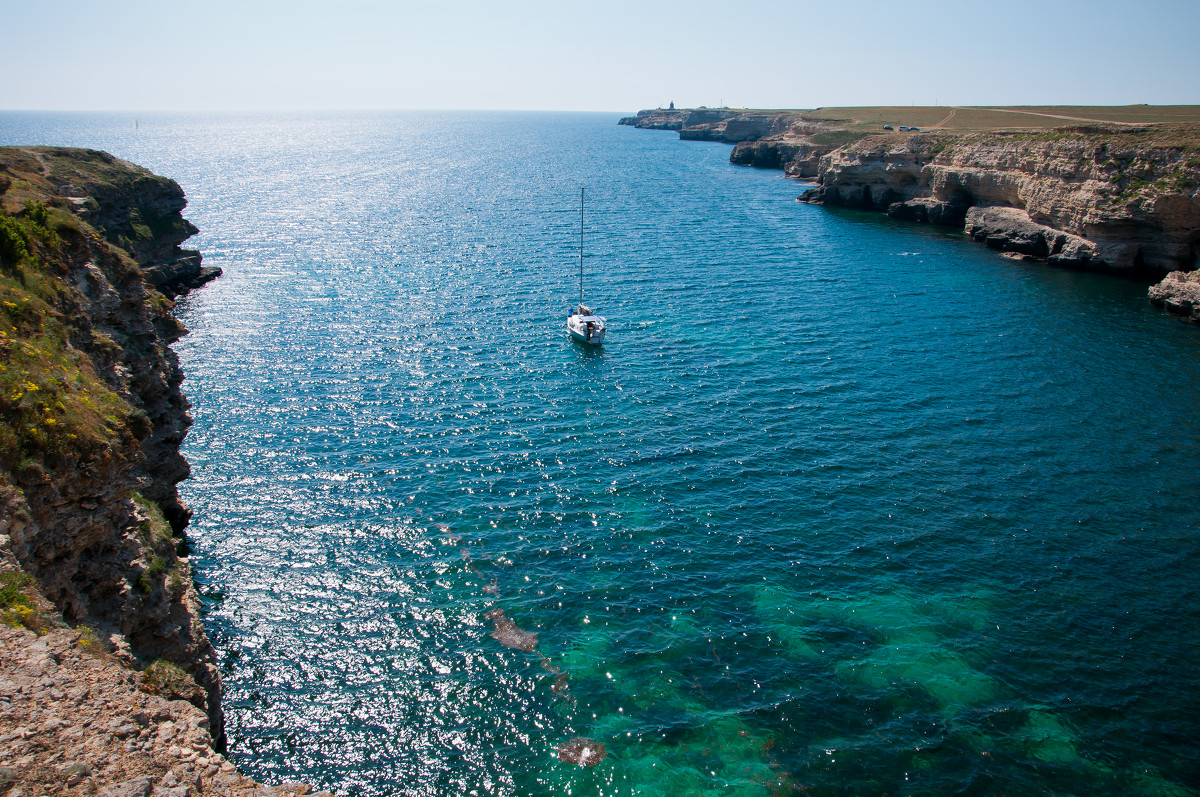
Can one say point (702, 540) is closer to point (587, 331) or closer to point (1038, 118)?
point (587, 331)

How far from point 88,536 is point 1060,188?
10718 cm

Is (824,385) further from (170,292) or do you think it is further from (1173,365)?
(170,292)

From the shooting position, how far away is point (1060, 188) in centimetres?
8825

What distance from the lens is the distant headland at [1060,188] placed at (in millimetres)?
76125

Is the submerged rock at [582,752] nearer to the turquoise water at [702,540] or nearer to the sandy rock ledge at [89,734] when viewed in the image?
the turquoise water at [702,540]

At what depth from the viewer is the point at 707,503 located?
133 ft

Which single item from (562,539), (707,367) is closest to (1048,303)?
(707,367)

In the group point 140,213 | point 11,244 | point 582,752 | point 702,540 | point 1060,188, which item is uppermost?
point 1060,188

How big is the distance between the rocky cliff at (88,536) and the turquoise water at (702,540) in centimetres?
629

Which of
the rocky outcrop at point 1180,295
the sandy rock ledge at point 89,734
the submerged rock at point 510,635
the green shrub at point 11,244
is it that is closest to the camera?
the sandy rock ledge at point 89,734

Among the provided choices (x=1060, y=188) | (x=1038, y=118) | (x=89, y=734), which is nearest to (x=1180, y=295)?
(x=1060, y=188)

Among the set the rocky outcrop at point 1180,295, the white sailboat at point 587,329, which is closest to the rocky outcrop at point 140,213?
the white sailboat at point 587,329

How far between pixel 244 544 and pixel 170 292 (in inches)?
2128

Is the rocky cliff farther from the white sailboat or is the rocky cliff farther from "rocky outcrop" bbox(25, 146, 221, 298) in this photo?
the white sailboat
